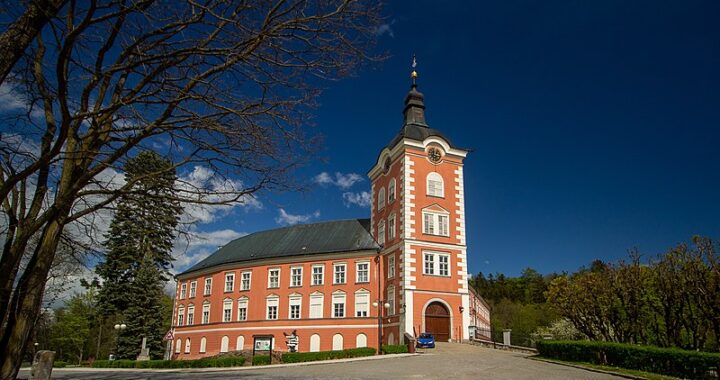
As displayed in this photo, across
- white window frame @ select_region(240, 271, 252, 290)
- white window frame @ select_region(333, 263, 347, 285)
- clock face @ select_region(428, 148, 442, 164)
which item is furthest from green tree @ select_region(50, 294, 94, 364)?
clock face @ select_region(428, 148, 442, 164)

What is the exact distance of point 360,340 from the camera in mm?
32812

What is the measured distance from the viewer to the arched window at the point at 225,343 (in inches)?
1491

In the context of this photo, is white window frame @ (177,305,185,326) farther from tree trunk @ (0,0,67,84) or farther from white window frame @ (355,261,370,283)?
tree trunk @ (0,0,67,84)

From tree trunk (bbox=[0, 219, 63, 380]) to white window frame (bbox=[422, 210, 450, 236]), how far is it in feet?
86.4

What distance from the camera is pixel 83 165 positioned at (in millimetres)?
6496

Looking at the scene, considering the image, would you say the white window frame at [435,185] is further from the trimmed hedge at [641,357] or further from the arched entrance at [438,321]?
the trimmed hedge at [641,357]

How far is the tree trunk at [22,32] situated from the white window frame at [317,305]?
101 ft

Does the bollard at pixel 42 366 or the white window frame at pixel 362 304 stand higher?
the white window frame at pixel 362 304

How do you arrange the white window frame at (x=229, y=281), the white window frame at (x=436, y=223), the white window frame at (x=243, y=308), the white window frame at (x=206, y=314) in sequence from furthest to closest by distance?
1. the white window frame at (x=206, y=314)
2. the white window frame at (x=229, y=281)
3. the white window frame at (x=243, y=308)
4. the white window frame at (x=436, y=223)

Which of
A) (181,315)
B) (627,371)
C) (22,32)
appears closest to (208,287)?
(181,315)

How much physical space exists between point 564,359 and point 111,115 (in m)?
18.9

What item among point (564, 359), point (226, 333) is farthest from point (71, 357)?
point (564, 359)

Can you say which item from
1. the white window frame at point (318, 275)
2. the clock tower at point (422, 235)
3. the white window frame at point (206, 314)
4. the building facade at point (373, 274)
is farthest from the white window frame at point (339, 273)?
the white window frame at point (206, 314)

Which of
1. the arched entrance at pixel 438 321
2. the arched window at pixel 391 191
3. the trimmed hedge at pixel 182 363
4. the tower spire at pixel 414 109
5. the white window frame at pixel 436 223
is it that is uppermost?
the tower spire at pixel 414 109
